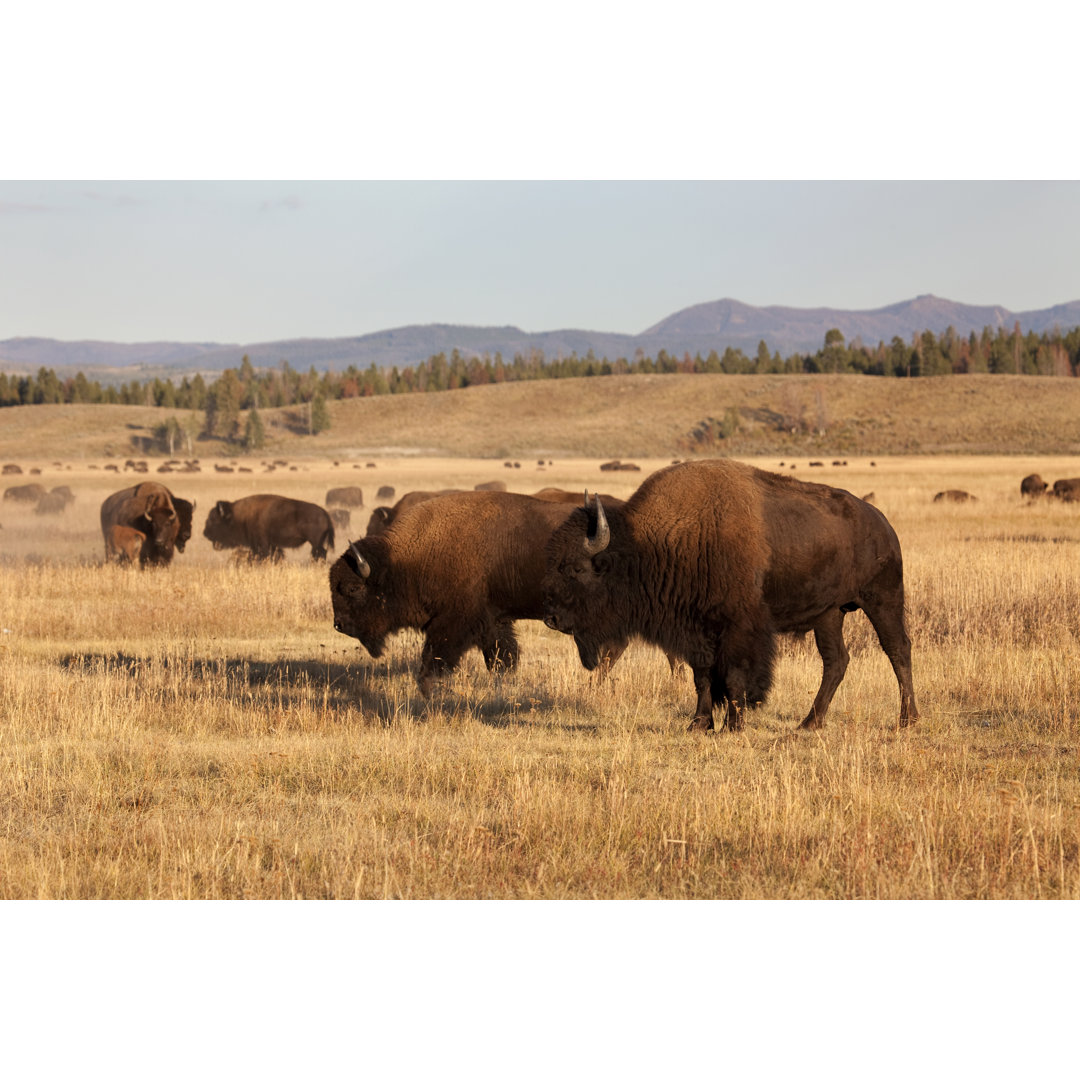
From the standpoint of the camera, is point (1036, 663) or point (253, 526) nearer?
point (1036, 663)

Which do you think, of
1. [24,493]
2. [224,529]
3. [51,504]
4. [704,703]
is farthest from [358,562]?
[24,493]

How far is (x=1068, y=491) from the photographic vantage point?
35.6m

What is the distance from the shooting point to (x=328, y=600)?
1552cm

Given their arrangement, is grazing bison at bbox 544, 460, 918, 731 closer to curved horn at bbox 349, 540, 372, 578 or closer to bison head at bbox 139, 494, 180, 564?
curved horn at bbox 349, 540, 372, 578

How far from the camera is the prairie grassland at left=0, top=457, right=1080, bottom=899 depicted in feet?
18.1

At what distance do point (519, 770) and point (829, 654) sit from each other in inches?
120

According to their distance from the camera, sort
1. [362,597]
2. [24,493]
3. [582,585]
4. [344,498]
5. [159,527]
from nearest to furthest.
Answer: [582,585] → [362,597] → [159,527] → [344,498] → [24,493]

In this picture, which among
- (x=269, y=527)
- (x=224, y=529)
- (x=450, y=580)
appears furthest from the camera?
(x=224, y=529)

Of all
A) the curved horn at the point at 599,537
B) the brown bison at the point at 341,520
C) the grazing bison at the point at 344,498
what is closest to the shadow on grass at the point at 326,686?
the curved horn at the point at 599,537

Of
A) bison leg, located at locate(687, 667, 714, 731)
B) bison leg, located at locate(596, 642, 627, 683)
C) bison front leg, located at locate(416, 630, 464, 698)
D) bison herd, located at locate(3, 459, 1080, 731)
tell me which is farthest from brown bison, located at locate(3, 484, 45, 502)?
bison leg, located at locate(687, 667, 714, 731)

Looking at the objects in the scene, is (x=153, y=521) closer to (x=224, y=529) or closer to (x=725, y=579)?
(x=224, y=529)

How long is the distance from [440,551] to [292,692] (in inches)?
74.5

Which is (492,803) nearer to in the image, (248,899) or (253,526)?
(248,899)

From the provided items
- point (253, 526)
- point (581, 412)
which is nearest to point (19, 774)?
point (253, 526)
